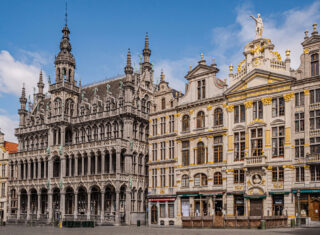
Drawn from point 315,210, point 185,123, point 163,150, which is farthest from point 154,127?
point 315,210

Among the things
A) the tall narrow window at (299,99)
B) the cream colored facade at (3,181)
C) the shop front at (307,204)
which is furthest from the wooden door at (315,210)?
the cream colored facade at (3,181)

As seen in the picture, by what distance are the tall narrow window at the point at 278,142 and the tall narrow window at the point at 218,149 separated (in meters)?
7.05

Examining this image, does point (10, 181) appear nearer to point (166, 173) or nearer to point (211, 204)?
point (166, 173)

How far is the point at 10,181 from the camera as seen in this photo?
264 ft

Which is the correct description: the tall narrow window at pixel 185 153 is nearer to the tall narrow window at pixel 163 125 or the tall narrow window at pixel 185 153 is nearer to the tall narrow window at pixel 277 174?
the tall narrow window at pixel 163 125

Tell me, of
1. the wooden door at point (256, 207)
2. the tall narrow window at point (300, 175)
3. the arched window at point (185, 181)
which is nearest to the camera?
the tall narrow window at point (300, 175)

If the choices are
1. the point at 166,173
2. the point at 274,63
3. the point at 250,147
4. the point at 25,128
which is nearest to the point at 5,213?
the point at 25,128

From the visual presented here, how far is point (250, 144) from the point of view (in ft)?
168

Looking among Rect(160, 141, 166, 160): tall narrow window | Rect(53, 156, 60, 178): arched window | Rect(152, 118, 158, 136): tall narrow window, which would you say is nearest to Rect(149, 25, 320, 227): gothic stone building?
Rect(160, 141, 166, 160): tall narrow window

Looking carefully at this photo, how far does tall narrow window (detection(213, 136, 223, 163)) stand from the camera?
179 ft

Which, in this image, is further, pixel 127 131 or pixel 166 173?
pixel 127 131

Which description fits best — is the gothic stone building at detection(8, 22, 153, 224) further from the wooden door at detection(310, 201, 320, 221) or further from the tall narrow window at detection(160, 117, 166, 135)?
the wooden door at detection(310, 201, 320, 221)

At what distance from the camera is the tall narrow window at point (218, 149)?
54469mm

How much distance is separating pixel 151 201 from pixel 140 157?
947 cm
